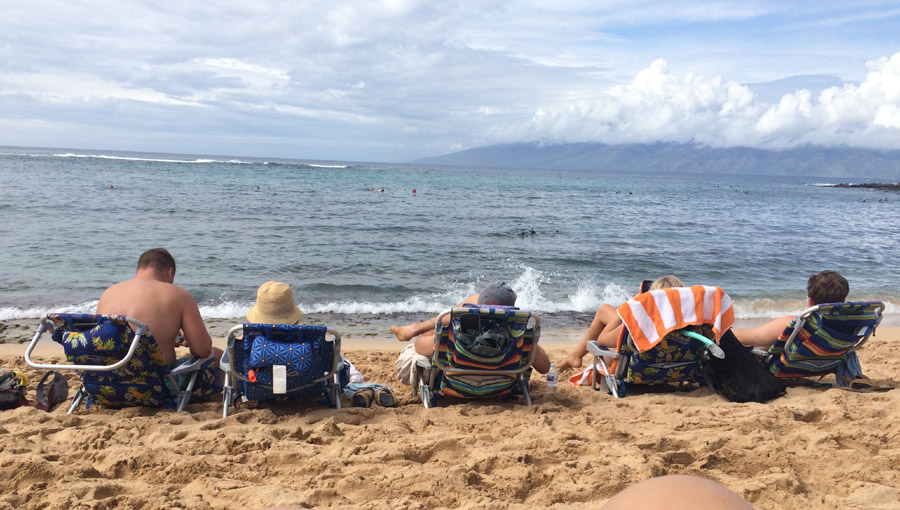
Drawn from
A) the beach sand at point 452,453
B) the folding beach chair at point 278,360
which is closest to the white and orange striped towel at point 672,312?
the beach sand at point 452,453

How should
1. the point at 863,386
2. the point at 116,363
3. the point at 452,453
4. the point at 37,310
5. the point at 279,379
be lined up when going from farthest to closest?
1. the point at 37,310
2. the point at 863,386
3. the point at 279,379
4. the point at 116,363
5. the point at 452,453

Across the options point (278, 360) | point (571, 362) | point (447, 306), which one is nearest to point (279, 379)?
point (278, 360)

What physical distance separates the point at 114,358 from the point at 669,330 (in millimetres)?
3809

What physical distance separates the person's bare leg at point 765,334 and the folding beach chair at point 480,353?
2.08 m

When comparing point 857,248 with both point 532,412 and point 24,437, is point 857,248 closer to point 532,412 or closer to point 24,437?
point 532,412

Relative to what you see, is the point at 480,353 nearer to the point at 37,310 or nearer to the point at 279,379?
the point at 279,379

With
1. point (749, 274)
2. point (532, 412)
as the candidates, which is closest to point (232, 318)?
point (532, 412)

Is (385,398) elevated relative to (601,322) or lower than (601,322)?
lower

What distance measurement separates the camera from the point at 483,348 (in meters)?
4.04

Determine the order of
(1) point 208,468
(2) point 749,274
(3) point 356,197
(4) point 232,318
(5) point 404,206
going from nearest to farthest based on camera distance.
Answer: (1) point 208,468, (4) point 232,318, (2) point 749,274, (5) point 404,206, (3) point 356,197

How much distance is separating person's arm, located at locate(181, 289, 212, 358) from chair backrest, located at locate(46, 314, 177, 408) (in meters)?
0.23

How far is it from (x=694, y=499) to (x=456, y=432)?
295cm

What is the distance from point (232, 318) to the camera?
28.7 feet

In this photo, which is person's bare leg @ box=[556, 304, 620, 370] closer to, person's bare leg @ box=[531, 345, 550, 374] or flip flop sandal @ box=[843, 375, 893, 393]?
person's bare leg @ box=[531, 345, 550, 374]
